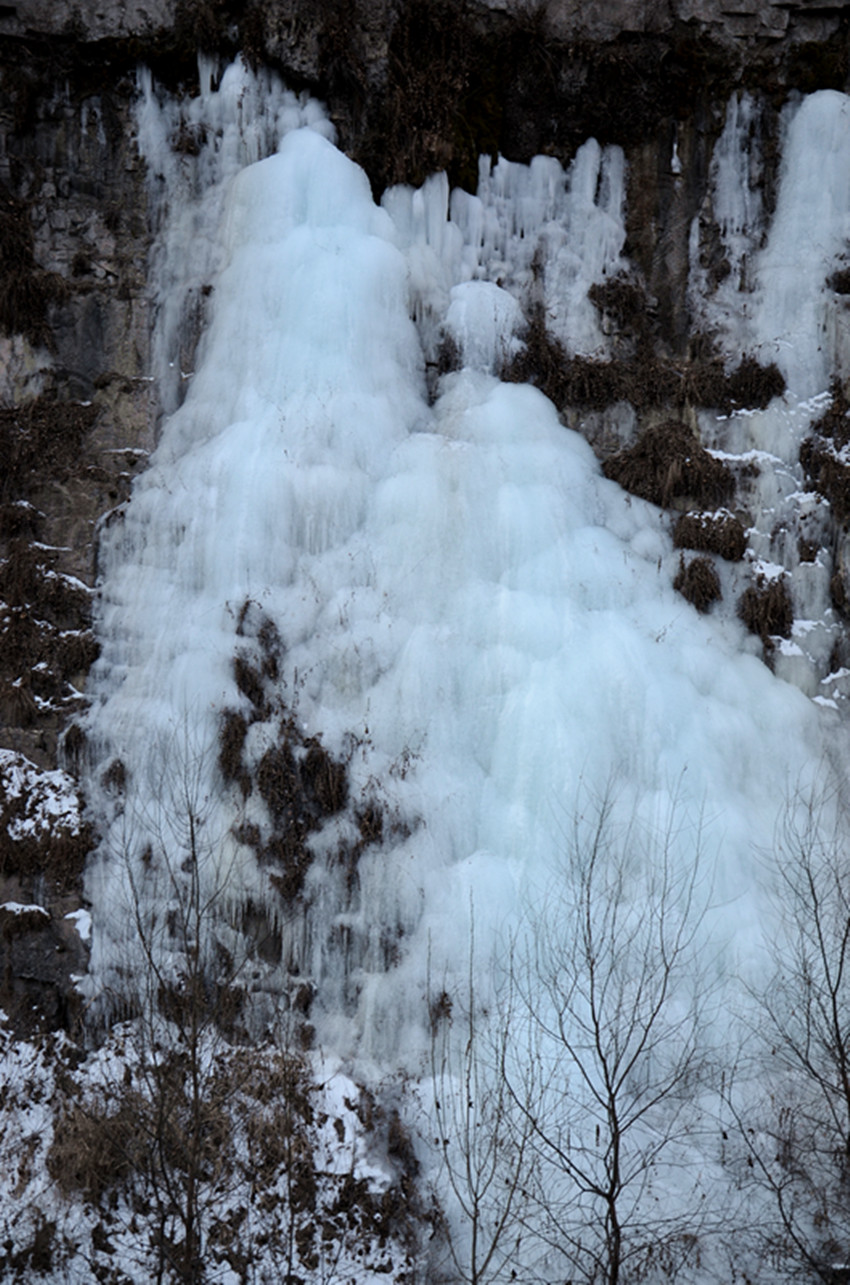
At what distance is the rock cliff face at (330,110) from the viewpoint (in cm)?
1035

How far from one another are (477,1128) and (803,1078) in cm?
249

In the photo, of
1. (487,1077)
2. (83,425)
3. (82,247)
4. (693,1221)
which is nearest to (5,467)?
(83,425)

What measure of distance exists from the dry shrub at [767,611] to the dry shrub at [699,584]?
27 cm

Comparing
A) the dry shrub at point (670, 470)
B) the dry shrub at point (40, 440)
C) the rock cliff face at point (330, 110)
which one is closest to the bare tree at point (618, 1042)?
the dry shrub at point (670, 470)

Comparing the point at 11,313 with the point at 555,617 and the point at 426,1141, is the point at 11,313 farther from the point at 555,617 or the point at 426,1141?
the point at 426,1141

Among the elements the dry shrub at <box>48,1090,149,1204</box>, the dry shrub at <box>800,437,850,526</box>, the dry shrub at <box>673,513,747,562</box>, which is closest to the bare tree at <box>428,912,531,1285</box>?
the dry shrub at <box>48,1090,149,1204</box>

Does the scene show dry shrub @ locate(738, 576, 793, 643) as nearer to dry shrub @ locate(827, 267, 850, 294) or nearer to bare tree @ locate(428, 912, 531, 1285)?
dry shrub @ locate(827, 267, 850, 294)

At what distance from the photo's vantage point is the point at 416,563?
9.48 meters

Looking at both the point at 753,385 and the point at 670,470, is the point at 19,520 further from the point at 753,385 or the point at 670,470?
the point at 753,385

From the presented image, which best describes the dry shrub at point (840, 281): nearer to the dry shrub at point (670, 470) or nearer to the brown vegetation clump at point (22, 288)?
the dry shrub at point (670, 470)

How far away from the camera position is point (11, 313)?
34.3ft

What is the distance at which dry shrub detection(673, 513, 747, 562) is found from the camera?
9953 mm

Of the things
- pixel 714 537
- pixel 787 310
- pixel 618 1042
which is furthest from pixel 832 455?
pixel 618 1042

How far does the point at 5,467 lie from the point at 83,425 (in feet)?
2.61
